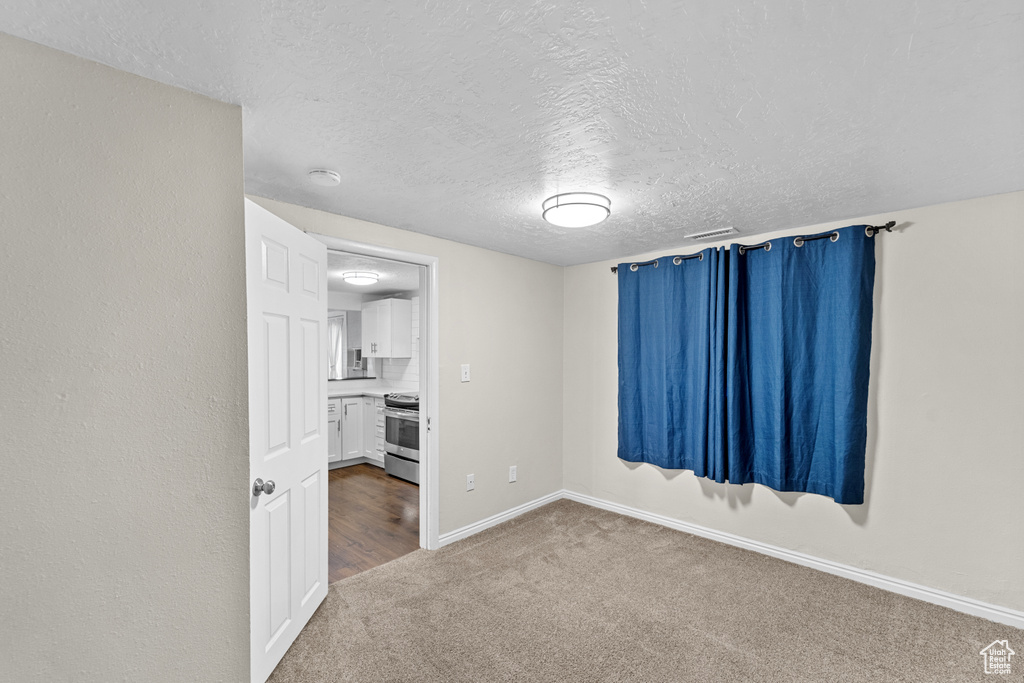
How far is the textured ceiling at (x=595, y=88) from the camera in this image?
43.9 inches

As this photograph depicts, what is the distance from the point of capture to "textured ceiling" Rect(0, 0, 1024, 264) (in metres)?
1.11

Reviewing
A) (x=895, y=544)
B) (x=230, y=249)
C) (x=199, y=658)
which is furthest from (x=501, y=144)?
(x=895, y=544)

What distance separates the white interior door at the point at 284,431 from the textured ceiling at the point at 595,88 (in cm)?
43

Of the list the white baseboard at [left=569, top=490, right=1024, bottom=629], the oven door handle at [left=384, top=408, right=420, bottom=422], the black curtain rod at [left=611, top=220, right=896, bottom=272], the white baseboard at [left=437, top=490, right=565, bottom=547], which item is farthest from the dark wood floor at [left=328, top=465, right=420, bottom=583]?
the black curtain rod at [left=611, top=220, right=896, bottom=272]

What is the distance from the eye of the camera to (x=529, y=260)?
4.02 m

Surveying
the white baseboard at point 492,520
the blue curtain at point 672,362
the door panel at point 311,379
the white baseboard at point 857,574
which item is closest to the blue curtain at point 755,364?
the blue curtain at point 672,362

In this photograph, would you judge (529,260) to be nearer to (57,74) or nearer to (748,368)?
(748,368)

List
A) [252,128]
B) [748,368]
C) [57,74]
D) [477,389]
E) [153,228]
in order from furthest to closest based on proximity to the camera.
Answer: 1. [477,389]
2. [748,368]
3. [252,128]
4. [153,228]
5. [57,74]

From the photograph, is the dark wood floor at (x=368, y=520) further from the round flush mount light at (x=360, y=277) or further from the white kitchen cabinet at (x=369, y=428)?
the round flush mount light at (x=360, y=277)

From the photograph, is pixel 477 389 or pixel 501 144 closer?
pixel 501 144

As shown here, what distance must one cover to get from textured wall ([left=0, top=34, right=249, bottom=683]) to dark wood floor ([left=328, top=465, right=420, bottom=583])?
162 cm

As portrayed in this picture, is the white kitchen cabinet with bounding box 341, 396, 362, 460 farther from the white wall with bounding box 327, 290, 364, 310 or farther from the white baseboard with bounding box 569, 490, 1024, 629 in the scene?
the white baseboard with bounding box 569, 490, 1024, 629

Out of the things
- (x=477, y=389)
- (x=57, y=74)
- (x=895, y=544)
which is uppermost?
(x=57, y=74)

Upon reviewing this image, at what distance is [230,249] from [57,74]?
58 cm
